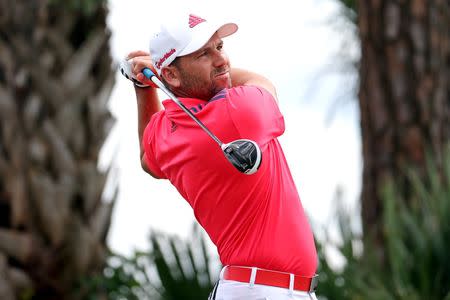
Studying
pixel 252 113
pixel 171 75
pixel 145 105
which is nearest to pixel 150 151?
pixel 145 105

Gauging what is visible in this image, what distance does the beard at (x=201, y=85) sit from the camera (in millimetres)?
4051

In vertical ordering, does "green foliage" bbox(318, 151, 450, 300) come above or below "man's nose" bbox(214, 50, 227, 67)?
below

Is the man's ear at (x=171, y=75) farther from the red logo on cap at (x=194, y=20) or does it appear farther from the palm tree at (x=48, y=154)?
the palm tree at (x=48, y=154)

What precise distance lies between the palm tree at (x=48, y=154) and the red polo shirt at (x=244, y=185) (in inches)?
173

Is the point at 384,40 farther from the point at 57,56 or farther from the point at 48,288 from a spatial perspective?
the point at 48,288

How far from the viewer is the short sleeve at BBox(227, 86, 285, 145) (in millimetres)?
3863

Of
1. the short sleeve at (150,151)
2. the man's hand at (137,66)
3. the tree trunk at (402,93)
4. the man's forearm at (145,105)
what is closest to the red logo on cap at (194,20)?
the man's hand at (137,66)

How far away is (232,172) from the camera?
396cm

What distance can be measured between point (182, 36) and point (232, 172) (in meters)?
0.52

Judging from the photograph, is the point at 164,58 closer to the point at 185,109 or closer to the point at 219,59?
the point at 219,59

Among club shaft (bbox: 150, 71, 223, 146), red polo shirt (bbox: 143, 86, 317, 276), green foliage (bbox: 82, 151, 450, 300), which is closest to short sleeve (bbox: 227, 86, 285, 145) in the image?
red polo shirt (bbox: 143, 86, 317, 276)

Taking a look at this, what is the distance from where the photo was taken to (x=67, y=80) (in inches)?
347

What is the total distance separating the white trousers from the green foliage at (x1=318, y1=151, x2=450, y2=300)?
229 centimetres

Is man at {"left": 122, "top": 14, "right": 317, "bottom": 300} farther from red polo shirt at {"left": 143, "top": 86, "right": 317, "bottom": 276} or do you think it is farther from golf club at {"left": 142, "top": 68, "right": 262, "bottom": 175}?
golf club at {"left": 142, "top": 68, "right": 262, "bottom": 175}
